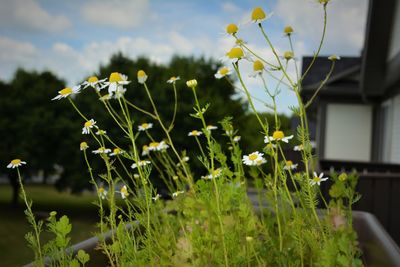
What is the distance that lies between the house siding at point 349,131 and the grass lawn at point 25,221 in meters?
7.82

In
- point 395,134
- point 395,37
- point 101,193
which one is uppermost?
point 395,37

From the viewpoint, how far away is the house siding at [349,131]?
47.2 ft

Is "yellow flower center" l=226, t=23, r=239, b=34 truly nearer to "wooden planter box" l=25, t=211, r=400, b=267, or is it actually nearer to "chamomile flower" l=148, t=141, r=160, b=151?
"wooden planter box" l=25, t=211, r=400, b=267

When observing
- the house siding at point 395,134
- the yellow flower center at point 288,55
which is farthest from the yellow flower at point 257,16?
the house siding at point 395,134

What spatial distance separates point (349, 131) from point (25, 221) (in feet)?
63.0

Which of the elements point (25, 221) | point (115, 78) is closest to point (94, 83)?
point (115, 78)

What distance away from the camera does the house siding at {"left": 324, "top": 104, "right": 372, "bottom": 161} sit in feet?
47.2

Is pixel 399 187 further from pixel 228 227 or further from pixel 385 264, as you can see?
A: pixel 228 227

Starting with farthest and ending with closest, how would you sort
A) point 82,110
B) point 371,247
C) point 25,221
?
point 25,221 < point 82,110 < point 371,247

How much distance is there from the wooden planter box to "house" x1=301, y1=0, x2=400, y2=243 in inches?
70.1

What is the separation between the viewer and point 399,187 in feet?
14.9

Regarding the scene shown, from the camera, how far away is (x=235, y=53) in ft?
5.52

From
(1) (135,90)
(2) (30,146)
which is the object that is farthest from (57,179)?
(1) (135,90)

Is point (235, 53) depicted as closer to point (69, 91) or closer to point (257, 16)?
point (257, 16)
